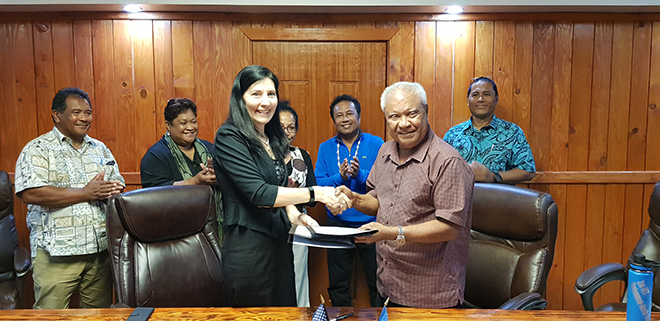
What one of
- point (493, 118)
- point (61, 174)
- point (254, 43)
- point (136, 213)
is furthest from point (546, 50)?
point (61, 174)

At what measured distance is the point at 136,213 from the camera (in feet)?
5.86

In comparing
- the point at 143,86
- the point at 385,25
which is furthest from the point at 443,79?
the point at 143,86

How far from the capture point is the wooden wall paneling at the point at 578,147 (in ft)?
10.1

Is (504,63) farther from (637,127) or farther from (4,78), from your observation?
(4,78)

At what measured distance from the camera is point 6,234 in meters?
2.41

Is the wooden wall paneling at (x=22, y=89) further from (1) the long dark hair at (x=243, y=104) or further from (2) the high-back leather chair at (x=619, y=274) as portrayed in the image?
(2) the high-back leather chair at (x=619, y=274)

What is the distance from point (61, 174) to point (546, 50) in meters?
3.09

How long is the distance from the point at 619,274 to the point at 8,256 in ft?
10.1

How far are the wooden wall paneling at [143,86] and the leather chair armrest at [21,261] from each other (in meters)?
0.89

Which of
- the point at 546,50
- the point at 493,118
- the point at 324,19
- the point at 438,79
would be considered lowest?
the point at 493,118

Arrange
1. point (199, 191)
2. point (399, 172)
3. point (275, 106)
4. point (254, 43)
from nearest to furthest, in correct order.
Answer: point (399, 172)
point (275, 106)
point (199, 191)
point (254, 43)

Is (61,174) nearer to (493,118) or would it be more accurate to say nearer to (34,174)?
(34,174)

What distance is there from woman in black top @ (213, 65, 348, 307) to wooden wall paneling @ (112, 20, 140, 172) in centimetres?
163

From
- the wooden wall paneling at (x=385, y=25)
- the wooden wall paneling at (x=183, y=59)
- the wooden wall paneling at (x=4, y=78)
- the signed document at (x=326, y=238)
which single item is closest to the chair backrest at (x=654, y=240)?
the signed document at (x=326, y=238)
